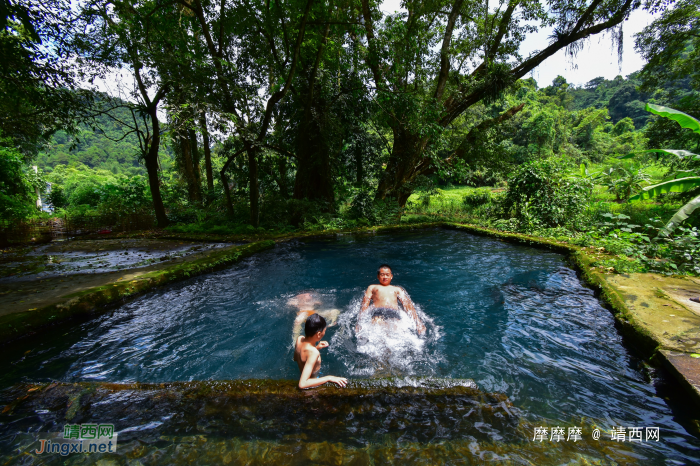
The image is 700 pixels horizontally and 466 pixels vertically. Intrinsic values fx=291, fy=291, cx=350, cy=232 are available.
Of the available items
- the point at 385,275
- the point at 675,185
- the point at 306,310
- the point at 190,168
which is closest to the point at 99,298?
the point at 306,310

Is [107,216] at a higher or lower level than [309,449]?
higher

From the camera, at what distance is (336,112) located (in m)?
13.3

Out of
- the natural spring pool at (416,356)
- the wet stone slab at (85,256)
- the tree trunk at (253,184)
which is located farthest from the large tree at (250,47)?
the natural spring pool at (416,356)

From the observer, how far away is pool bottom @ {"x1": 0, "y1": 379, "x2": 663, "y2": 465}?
2092 millimetres

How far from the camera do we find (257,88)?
12.8 m

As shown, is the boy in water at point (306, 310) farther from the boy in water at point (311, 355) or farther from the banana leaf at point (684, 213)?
the banana leaf at point (684, 213)

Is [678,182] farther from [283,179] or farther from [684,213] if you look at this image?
[283,179]

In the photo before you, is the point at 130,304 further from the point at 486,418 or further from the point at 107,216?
the point at 107,216

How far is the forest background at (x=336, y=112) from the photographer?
789 cm

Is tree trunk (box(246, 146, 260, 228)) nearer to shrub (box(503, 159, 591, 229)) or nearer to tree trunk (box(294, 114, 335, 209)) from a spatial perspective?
tree trunk (box(294, 114, 335, 209))

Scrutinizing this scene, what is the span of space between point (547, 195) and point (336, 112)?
9.15 metres

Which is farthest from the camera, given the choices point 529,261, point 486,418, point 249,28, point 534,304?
point 249,28

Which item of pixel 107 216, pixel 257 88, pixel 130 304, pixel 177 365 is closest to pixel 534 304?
pixel 177 365

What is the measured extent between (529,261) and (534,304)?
2.55 m
